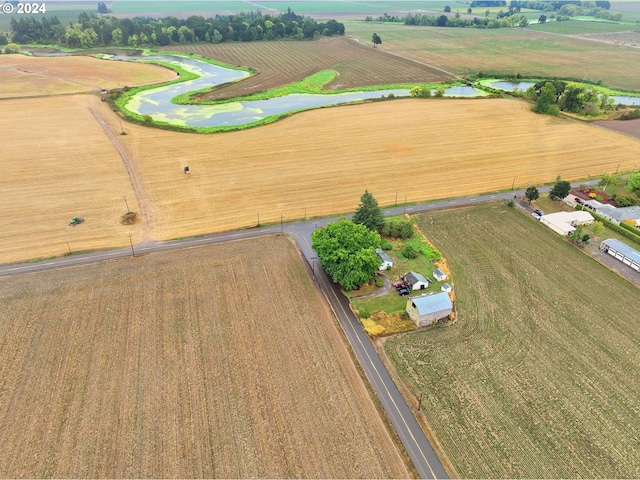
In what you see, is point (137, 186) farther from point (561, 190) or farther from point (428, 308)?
point (561, 190)

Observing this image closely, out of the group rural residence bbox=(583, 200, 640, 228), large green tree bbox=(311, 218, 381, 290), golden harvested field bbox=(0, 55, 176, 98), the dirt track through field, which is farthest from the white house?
golden harvested field bbox=(0, 55, 176, 98)

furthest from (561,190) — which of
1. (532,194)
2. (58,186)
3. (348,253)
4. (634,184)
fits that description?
(58,186)

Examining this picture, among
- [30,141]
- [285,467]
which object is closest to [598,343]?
[285,467]

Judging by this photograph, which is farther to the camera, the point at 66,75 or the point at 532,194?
the point at 66,75

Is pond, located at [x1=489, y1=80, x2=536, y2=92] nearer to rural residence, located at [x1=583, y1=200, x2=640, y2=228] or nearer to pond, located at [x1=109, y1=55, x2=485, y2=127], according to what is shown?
pond, located at [x1=109, y1=55, x2=485, y2=127]

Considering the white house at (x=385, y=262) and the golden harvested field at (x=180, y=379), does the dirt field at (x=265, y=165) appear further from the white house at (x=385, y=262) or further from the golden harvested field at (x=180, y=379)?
the white house at (x=385, y=262)

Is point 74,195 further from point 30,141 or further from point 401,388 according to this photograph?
point 401,388
